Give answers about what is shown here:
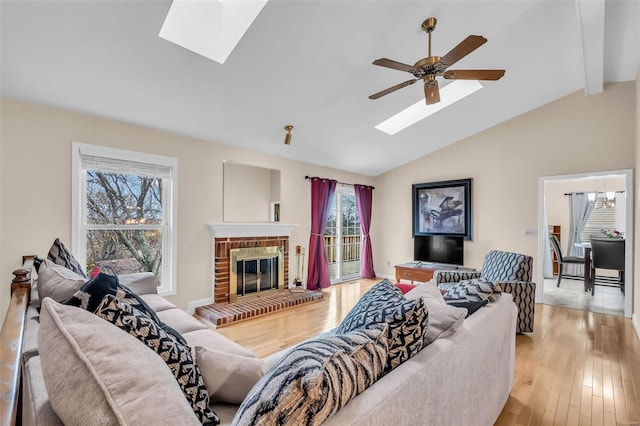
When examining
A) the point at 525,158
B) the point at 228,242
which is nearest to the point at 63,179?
the point at 228,242

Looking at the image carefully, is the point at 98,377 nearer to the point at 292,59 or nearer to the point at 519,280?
the point at 292,59

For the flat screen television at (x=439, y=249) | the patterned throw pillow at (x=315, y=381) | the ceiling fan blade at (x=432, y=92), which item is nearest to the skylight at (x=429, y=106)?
the ceiling fan blade at (x=432, y=92)

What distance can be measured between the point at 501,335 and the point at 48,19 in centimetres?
364

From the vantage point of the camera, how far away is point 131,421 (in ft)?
2.01

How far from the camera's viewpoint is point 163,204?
3746 millimetres

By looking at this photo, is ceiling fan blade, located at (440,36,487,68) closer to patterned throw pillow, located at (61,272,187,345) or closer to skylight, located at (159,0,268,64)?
skylight, located at (159,0,268,64)

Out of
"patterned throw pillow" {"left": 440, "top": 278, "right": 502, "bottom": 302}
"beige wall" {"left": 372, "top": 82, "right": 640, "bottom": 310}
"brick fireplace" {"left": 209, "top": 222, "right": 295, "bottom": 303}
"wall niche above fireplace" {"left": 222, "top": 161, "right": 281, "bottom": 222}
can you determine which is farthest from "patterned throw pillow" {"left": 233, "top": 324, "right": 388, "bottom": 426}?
"beige wall" {"left": 372, "top": 82, "right": 640, "bottom": 310}

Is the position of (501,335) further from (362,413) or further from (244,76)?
(244,76)

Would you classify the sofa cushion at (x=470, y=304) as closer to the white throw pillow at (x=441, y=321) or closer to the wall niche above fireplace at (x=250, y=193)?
the white throw pillow at (x=441, y=321)

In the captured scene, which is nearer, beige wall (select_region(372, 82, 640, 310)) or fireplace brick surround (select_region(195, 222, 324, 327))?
fireplace brick surround (select_region(195, 222, 324, 327))

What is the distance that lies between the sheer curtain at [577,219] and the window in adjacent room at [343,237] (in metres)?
4.74

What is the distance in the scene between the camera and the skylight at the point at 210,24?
2309mm

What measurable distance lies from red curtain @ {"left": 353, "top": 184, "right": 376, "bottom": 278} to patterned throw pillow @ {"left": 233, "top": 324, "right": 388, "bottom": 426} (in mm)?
5353

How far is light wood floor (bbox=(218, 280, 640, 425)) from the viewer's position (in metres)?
1.97
